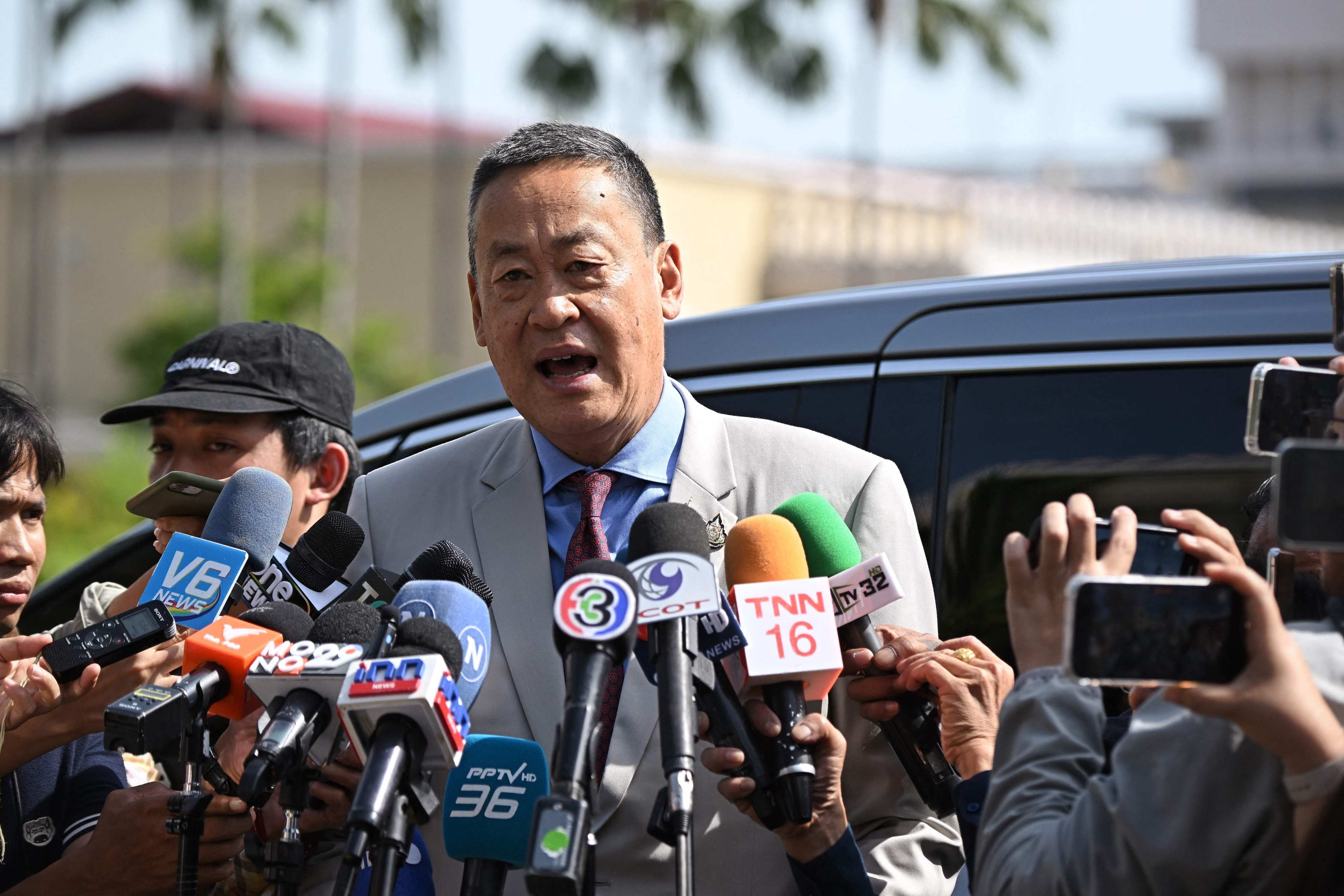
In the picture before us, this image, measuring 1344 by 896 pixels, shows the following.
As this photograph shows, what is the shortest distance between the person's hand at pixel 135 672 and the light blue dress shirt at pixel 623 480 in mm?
702

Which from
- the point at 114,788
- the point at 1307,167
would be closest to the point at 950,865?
the point at 114,788

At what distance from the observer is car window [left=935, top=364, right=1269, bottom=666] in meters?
3.11

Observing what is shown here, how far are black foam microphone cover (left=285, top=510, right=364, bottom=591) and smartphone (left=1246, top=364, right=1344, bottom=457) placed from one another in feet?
4.69

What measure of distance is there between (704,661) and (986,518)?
1.09m

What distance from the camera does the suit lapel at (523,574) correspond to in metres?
2.99

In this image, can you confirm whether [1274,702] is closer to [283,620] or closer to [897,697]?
[897,697]

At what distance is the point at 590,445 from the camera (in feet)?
10.6

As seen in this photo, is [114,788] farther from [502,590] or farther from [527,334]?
[527,334]

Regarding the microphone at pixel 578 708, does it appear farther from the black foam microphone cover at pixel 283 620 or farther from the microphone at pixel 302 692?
the black foam microphone cover at pixel 283 620

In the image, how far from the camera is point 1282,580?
240 centimetres

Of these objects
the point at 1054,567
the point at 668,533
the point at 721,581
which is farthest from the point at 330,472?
the point at 1054,567

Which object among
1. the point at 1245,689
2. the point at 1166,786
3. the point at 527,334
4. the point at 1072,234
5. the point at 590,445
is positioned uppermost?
the point at 1072,234

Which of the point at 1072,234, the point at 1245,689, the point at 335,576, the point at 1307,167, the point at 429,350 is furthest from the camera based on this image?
the point at 1307,167

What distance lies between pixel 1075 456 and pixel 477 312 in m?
1.21
